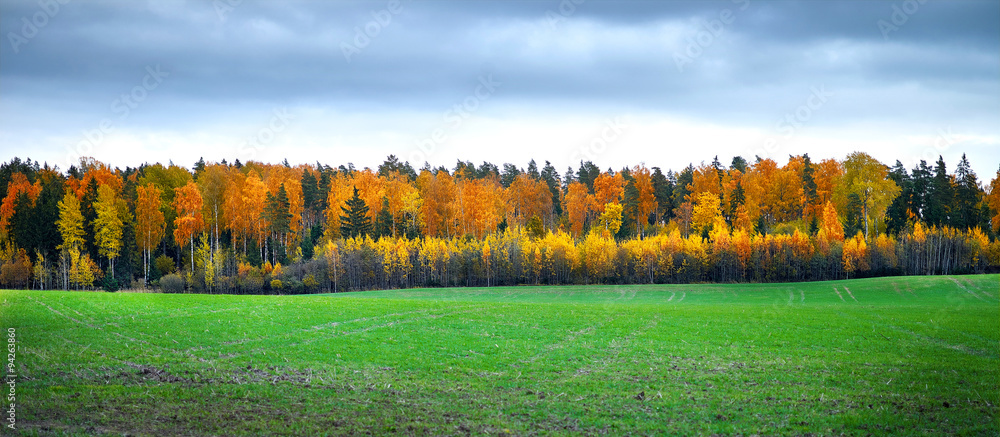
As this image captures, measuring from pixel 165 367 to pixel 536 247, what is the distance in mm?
61498

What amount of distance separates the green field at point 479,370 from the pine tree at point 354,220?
52.4 meters

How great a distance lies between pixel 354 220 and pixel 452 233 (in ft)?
58.5

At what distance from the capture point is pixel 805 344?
22.9 metres

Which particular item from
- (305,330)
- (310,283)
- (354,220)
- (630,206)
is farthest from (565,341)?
(630,206)

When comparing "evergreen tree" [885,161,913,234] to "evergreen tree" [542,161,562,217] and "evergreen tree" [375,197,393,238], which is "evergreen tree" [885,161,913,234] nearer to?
"evergreen tree" [542,161,562,217]

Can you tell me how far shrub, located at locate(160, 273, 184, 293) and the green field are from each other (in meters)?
43.1

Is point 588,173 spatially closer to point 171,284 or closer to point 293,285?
point 293,285

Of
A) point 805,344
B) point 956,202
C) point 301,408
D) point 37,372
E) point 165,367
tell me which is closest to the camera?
point 301,408

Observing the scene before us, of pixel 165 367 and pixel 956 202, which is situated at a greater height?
pixel 956 202

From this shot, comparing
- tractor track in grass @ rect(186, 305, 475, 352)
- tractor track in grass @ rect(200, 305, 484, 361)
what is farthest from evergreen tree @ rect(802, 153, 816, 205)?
tractor track in grass @ rect(186, 305, 475, 352)

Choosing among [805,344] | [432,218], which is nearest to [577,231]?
[432,218]

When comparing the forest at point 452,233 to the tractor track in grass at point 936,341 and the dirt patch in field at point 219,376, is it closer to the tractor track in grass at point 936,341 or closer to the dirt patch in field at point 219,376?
the tractor track in grass at point 936,341

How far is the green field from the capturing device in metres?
12.1

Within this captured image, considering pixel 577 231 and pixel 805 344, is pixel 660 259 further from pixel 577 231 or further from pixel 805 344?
pixel 805 344
